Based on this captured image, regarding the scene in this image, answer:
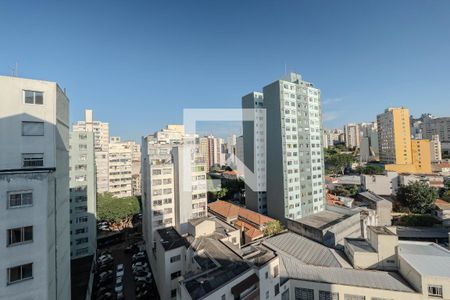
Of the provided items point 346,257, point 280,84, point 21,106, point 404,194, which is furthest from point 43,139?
point 404,194

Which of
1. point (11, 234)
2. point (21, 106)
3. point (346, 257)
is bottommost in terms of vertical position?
point (346, 257)

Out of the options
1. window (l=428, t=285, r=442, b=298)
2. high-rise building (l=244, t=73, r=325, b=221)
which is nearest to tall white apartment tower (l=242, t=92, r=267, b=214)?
high-rise building (l=244, t=73, r=325, b=221)

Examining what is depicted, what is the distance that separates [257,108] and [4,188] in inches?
1141

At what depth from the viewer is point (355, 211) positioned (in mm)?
25609

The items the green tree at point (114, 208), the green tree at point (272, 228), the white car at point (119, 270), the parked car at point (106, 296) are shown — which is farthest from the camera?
the green tree at point (114, 208)

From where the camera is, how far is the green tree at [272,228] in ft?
77.9

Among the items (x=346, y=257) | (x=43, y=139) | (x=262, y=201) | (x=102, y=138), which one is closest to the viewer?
(x=43, y=139)

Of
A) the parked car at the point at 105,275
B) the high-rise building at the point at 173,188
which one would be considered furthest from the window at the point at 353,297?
the parked car at the point at 105,275

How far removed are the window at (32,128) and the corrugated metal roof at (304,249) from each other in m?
18.9

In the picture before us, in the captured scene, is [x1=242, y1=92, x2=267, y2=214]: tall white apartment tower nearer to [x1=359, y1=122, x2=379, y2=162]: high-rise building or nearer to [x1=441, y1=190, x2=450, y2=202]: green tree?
[x1=441, y1=190, x2=450, y2=202]: green tree

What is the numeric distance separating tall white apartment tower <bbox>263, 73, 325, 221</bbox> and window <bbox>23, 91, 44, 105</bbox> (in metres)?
23.1

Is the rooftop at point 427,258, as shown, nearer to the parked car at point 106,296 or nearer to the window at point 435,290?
the window at point 435,290

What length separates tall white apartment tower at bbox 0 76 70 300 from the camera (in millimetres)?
7160

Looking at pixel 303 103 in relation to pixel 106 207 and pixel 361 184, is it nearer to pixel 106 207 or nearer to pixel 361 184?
pixel 361 184
